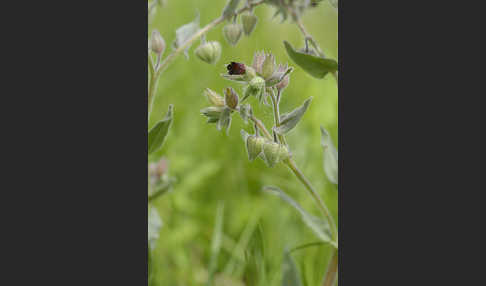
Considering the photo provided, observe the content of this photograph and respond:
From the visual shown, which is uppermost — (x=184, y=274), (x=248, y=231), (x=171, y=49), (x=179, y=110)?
(x=171, y=49)

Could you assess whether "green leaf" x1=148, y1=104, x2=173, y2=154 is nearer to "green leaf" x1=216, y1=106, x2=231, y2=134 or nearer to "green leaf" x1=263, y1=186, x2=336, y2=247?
"green leaf" x1=216, y1=106, x2=231, y2=134

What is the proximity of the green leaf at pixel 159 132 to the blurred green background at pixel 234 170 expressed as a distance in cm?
13

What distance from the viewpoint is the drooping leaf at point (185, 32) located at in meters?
1.11

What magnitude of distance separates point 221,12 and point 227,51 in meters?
0.09

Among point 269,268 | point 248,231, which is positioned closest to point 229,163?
point 248,231

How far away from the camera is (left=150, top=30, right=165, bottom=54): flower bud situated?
3.48 ft

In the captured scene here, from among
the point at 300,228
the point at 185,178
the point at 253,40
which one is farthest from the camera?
the point at 185,178

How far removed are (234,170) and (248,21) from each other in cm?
41

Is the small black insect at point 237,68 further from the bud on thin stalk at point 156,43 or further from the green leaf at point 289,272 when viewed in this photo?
the green leaf at point 289,272

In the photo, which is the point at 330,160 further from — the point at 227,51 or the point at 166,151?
the point at 166,151

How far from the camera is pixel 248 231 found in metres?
1.29

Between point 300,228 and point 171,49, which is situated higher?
point 171,49

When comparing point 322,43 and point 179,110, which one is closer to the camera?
point 322,43

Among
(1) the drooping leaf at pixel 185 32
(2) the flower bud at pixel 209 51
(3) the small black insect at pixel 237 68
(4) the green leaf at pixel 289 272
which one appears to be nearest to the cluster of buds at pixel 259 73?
(3) the small black insect at pixel 237 68
